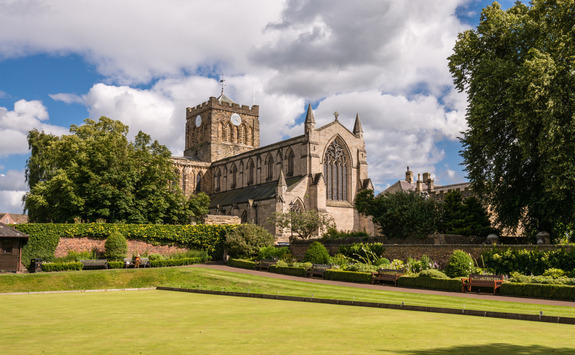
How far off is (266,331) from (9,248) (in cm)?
2859

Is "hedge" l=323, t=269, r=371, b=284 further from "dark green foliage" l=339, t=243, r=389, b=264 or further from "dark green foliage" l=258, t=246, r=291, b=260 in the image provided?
"dark green foliage" l=258, t=246, r=291, b=260

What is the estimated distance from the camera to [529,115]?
26.9 m

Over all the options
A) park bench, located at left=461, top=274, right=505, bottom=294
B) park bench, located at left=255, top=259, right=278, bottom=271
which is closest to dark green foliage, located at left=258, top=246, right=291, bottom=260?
park bench, located at left=255, top=259, right=278, bottom=271

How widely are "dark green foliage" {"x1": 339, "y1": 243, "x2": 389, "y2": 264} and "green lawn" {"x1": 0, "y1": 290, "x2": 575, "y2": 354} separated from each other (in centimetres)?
1808

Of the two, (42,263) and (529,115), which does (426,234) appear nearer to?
(529,115)

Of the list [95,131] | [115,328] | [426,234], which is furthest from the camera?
[95,131]

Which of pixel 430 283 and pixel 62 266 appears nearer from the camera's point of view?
pixel 430 283

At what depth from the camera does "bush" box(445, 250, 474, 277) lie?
26.0 metres

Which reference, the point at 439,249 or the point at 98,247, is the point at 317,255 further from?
the point at 98,247

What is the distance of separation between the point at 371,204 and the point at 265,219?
18.8 meters

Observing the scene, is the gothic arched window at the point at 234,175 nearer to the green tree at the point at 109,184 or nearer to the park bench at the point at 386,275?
the green tree at the point at 109,184

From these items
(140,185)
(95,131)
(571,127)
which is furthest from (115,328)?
(95,131)

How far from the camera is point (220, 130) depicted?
83562 millimetres

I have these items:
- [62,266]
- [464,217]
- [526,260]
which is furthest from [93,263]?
[526,260]
